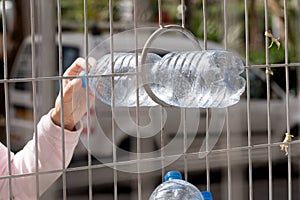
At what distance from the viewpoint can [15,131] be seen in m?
3.01

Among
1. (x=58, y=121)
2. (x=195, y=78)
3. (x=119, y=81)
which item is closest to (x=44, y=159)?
(x=58, y=121)

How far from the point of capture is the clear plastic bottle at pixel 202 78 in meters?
0.87

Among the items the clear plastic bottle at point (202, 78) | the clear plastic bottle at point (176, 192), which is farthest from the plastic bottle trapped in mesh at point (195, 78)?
the clear plastic bottle at point (176, 192)

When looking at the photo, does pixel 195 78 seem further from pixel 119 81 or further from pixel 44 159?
pixel 44 159

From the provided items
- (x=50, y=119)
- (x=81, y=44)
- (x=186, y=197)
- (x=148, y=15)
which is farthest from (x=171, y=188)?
(x=81, y=44)

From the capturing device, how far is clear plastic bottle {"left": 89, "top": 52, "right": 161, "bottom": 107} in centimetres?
95

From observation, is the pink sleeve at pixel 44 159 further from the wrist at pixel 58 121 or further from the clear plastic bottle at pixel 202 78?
the clear plastic bottle at pixel 202 78

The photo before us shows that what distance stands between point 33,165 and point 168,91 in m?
0.27

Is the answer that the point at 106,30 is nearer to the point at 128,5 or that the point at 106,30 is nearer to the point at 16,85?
the point at 128,5

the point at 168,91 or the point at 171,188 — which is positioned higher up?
the point at 168,91

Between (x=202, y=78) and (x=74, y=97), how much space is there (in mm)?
207

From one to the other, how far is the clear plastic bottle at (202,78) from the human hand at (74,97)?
0.42 ft

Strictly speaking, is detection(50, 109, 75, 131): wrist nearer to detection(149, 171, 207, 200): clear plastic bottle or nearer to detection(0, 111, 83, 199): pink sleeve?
detection(0, 111, 83, 199): pink sleeve

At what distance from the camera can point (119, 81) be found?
96 centimetres
